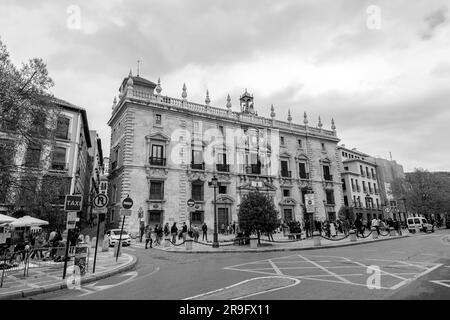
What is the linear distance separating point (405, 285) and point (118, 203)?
26.8 metres

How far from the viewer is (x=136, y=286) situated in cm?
734

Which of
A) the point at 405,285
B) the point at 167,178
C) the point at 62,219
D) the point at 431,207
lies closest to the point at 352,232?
the point at 405,285

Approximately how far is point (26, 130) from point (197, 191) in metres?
20.9

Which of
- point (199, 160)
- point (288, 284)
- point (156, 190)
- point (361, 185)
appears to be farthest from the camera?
point (361, 185)

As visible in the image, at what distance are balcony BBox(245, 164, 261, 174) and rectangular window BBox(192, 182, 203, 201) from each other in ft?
22.3

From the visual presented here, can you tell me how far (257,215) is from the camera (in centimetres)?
1814

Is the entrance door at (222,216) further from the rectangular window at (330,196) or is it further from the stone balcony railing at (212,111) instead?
the rectangular window at (330,196)

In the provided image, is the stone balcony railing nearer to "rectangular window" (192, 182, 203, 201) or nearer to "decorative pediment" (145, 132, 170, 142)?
"decorative pediment" (145, 132, 170, 142)

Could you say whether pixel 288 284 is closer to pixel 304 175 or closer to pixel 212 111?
pixel 212 111

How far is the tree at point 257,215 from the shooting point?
715 inches

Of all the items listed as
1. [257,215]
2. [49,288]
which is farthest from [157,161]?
[49,288]

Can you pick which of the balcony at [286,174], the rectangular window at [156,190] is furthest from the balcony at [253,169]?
the rectangular window at [156,190]

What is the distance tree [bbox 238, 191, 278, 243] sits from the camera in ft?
59.6

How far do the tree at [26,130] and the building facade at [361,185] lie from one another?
162 ft
